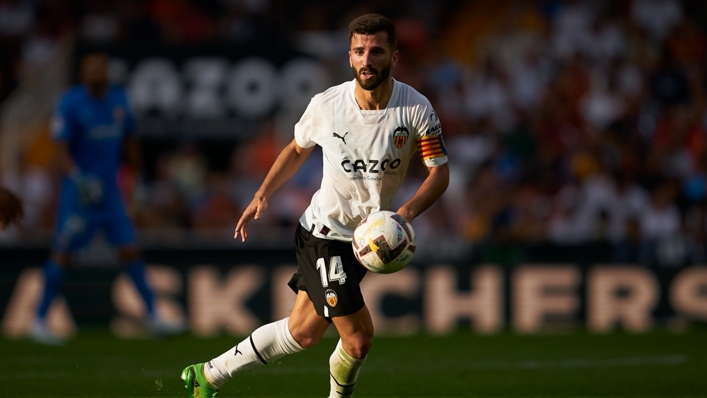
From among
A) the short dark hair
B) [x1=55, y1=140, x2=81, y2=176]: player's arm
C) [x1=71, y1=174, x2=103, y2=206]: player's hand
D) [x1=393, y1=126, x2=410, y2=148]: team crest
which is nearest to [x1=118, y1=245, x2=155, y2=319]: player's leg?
[x1=71, y1=174, x2=103, y2=206]: player's hand

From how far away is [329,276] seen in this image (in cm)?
595

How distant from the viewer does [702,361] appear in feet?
31.1

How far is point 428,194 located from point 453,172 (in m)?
10.1

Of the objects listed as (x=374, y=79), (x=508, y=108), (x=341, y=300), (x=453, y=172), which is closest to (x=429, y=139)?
(x=374, y=79)

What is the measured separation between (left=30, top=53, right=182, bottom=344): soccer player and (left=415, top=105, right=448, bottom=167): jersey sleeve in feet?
18.8

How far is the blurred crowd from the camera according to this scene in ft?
48.3

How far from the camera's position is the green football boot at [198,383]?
6254 millimetres

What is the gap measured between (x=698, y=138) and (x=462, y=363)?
7647mm

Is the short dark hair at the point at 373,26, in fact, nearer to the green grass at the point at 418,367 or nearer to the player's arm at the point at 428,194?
the player's arm at the point at 428,194

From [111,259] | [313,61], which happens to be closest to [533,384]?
[111,259]

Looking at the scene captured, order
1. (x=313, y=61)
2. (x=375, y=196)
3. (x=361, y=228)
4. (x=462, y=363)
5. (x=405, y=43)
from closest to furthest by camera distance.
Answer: (x=361, y=228) < (x=375, y=196) < (x=462, y=363) < (x=313, y=61) < (x=405, y=43)

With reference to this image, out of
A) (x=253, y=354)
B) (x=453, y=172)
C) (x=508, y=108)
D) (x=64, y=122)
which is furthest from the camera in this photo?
(x=508, y=108)

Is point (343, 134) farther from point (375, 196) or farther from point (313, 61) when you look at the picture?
point (313, 61)

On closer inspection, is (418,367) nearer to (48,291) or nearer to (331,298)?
(331,298)
